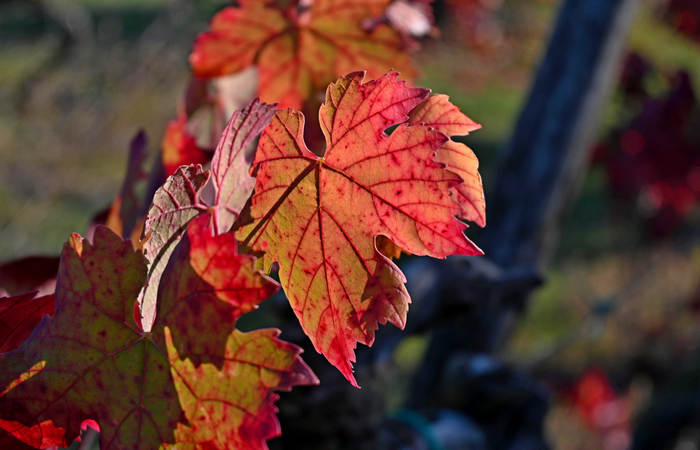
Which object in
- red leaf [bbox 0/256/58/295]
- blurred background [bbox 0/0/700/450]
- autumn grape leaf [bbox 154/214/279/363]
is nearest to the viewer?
autumn grape leaf [bbox 154/214/279/363]

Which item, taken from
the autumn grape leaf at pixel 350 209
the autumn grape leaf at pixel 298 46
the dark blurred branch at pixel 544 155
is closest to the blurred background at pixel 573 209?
the dark blurred branch at pixel 544 155

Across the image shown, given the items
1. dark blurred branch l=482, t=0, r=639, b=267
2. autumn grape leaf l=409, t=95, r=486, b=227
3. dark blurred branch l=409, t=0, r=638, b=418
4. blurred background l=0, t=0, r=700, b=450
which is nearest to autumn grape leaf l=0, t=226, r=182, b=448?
autumn grape leaf l=409, t=95, r=486, b=227

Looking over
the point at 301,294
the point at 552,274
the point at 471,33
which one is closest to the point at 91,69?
the point at 552,274

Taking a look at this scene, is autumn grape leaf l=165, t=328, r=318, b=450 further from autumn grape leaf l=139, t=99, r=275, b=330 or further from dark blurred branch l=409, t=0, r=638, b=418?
dark blurred branch l=409, t=0, r=638, b=418

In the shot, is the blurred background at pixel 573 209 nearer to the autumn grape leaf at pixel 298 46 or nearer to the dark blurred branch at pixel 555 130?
the dark blurred branch at pixel 555 130

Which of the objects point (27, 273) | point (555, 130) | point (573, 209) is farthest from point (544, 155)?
point (573, 209)

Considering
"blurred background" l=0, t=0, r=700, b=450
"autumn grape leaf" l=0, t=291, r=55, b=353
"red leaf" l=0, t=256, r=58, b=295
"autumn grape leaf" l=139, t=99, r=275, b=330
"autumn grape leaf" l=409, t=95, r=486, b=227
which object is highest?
"autumn grape leaf" l=409, t=95, r=486, b=227

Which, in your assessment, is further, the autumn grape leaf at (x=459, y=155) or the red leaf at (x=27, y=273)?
the red leaf at (x=27, y=273)
